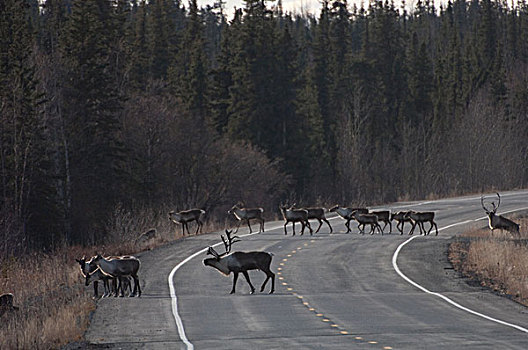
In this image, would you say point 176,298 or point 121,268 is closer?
point 176,298

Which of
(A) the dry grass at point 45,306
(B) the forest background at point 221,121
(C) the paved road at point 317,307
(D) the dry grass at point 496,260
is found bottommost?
(D) the dry grass at point 496,260

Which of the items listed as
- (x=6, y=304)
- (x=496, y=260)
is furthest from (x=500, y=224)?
(x=6, y=304)

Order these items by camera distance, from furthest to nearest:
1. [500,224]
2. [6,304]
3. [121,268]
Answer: [500,224]
[121,268]
[6,304]

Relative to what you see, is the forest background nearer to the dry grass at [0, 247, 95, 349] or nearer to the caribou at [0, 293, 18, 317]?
the dry grass at [0, 247, 95, 349]

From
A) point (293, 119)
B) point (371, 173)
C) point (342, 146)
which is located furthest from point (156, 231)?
point (371, 173)

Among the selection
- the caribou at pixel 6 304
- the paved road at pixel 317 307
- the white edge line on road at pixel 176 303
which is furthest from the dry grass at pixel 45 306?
the white edge line on road at pixel 176 303

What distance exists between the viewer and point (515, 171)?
8131cm

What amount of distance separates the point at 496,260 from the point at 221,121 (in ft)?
152

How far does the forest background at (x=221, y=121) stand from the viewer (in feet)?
154

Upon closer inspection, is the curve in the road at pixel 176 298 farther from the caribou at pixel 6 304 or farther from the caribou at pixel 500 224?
the caribou at pixel 500 224

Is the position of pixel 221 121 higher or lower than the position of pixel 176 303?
higher

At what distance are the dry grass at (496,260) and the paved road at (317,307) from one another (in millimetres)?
705

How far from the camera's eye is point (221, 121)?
7244 cm

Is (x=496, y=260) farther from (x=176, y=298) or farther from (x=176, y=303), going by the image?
(x=176, y=303)
